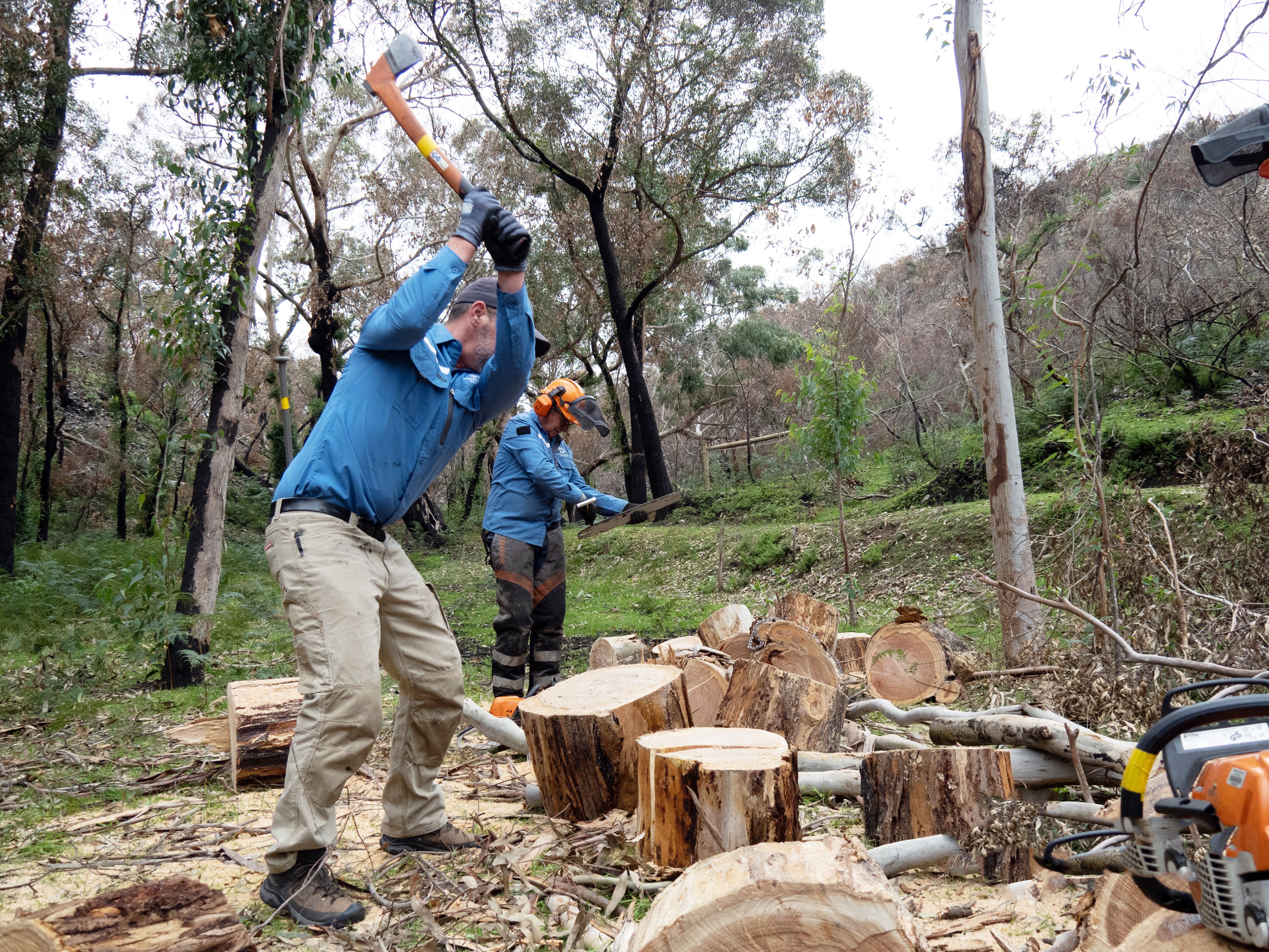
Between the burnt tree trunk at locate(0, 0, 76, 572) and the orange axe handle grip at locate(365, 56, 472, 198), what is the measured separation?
1102 centimetres

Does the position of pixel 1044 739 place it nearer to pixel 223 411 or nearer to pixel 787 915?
pixel 787 915

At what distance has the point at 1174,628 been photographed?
4438 millimetres

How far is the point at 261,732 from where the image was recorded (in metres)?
4.12

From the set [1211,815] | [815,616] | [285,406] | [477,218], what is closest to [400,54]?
[477,218]

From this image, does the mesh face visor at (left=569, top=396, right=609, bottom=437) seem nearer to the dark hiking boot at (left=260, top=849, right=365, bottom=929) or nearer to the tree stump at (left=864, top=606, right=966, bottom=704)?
the tree stump at (left=864, top=606, right=966, bottom=704)

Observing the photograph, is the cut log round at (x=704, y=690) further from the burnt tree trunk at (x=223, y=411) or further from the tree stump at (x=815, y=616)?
the burnt tree trunk at (x=223, y=411)

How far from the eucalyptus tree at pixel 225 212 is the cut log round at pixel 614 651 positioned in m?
2.96

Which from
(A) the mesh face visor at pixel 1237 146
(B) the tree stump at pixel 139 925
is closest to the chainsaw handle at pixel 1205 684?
(A) the mesh face visor at pixel 1237 146

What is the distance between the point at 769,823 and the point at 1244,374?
1025 centimetres

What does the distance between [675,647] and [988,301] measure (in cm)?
330

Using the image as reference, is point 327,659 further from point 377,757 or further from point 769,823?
point 377,757

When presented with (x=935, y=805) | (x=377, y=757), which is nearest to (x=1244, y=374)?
(x=935, y=805)

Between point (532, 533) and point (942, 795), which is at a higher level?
point (532, 533)

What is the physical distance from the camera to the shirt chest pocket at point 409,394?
2920mm
